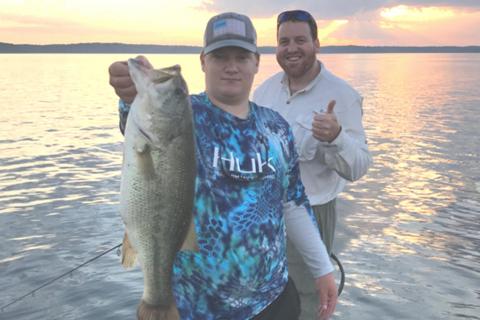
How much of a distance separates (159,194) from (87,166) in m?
13.9

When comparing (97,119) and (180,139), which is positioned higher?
(180,139)

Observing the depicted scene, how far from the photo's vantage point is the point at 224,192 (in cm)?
293

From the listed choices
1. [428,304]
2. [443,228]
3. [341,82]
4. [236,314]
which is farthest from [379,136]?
[236,314]

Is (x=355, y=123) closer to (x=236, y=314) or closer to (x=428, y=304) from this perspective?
(x=236, y=314)

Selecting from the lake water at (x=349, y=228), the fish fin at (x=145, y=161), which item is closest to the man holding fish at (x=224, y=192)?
the fish fin at (x=145, y=161)

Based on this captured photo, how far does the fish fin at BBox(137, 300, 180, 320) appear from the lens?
2799 mm

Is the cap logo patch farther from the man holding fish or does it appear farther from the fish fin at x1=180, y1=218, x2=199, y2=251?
the fish fin at x1=180, y1=218, x2=199, y2=251

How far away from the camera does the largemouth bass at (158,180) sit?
8.62 ft

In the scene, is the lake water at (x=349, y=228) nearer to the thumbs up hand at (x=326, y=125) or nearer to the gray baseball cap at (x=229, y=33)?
the thumbs up hand at (x=326, y=125)

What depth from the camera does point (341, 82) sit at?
477 centimetres

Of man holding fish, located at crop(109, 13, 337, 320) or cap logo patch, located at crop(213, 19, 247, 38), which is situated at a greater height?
cap logo patch, located at crop(213, 19, 247, 38)

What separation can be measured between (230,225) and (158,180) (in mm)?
520

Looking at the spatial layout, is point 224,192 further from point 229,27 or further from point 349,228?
point 349,228

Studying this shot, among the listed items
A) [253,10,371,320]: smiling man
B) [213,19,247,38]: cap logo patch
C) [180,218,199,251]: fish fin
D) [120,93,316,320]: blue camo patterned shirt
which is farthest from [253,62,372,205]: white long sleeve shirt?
[180,218,199,251]: fish fin
